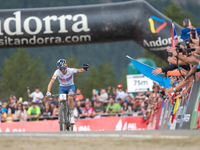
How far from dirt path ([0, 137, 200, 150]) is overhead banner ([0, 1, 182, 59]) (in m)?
8.39

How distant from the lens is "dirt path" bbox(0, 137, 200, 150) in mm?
4473

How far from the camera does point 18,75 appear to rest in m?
72.1

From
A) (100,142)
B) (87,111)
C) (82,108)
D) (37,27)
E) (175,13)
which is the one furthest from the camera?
(175,13)

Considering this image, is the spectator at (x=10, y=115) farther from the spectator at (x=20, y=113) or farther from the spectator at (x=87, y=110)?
the spectator at (x=87, y=110)

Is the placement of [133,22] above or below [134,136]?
above

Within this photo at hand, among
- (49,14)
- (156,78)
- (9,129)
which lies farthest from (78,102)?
(156,78)

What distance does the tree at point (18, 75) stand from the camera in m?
70.8

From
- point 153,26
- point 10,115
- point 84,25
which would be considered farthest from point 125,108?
point 10,115

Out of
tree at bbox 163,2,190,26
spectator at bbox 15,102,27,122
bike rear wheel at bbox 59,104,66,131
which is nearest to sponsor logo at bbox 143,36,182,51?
bike rear wheel at bbox 59,104,66,131

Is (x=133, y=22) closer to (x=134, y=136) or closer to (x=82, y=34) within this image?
(x=82, y=34)

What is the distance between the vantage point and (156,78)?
1059 cm

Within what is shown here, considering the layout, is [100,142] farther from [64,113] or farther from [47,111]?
[47,111]

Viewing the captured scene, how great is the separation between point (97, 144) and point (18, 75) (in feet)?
227

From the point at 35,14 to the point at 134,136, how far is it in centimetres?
896
